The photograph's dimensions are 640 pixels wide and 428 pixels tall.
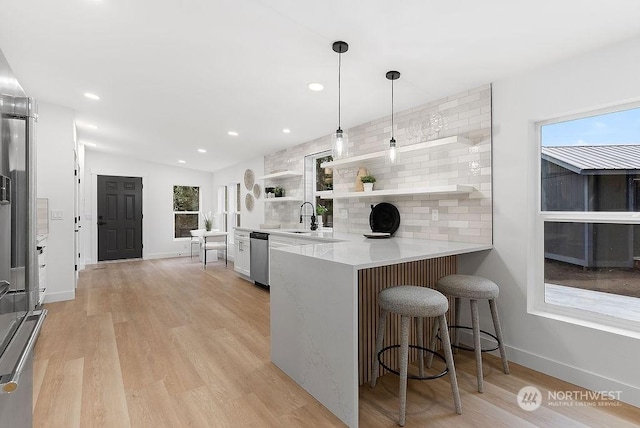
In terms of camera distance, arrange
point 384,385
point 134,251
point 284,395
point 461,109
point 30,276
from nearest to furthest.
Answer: point 30,276
point 284,395
point 384,385
point 461,109
point 134,251

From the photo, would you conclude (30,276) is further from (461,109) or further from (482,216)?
(461,109)

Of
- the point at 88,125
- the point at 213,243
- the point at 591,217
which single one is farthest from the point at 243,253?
the point at 591,217

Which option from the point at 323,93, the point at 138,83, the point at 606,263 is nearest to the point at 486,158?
the point at 606,263

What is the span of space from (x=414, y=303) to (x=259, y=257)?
10.9ft

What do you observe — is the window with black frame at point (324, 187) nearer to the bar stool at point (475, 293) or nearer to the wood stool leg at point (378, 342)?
the bar stool at point (475, 293)

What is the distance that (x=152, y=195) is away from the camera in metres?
7.82

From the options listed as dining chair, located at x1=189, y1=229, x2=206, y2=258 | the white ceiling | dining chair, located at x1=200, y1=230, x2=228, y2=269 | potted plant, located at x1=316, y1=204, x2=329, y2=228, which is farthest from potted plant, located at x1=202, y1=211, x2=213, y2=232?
the white ceiling

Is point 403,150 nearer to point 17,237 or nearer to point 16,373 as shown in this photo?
point 17,237

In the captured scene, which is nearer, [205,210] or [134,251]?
[134,251]

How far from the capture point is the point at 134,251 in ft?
25.0

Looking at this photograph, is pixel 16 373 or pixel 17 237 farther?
pixel 17 237

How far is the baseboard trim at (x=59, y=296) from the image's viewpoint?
4.13 m

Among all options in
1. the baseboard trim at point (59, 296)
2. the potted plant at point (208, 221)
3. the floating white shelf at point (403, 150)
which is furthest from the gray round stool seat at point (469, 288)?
the potted plant at point (208, 221)

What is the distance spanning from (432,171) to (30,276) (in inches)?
117
